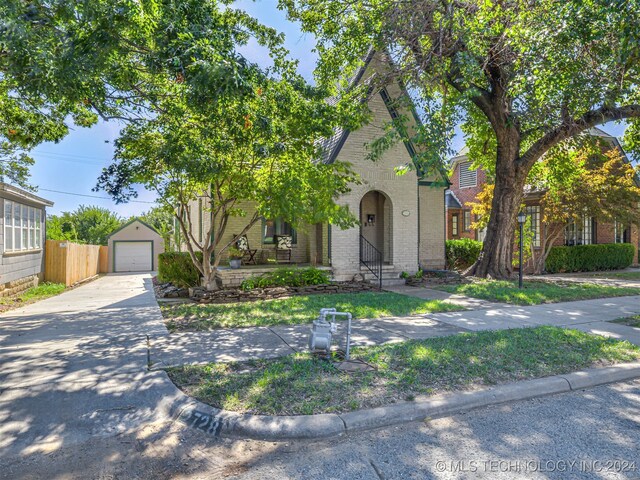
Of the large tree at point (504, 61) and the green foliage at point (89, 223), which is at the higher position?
the large tree at point (504, 61)

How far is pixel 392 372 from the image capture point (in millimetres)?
4699

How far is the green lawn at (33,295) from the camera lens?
427 inches

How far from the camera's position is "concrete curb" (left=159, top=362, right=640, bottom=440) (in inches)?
138

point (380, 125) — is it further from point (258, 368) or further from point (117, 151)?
point (258, 368)

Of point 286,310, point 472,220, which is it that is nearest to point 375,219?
point 286,310

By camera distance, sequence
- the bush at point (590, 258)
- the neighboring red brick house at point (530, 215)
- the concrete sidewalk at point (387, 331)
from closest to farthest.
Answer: the concrete sidewalk at point (387, 331)
the bush at point (590, 258)
the neighboring red brick house at point (530, 215)

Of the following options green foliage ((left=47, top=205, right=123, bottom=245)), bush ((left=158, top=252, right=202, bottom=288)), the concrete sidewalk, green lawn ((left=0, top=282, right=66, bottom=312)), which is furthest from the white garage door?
the concrete sidewalk

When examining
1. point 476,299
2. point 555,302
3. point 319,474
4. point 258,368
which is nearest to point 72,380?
point 258,368

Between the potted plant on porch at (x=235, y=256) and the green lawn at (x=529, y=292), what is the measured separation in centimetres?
635

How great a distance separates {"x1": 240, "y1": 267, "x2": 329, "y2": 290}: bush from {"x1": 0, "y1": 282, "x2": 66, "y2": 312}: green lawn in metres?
6.27

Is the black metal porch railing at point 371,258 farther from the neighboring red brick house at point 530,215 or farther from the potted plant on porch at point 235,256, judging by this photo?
the neighboring red brick house at point 530,215

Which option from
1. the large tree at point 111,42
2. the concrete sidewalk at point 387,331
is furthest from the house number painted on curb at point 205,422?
the large tree at point 111,42

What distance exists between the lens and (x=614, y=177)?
15.4 m

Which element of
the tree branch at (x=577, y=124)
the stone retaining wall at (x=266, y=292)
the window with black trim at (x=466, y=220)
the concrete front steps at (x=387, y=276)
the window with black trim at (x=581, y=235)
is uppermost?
the tree branch at (x=577, y=124)
